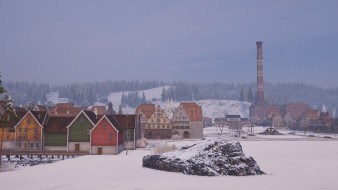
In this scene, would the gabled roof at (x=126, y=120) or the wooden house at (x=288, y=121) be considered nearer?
the gabled roof at (x=126, y=120)

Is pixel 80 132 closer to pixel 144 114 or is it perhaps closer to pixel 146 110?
pixel 144 114

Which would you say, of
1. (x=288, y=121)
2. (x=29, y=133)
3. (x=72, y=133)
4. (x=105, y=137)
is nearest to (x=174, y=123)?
(x=105, y=137)

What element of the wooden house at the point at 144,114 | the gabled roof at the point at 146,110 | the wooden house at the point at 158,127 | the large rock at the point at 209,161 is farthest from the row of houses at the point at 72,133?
the gabled roof at the point at 146,110

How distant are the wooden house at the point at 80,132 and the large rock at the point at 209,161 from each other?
28.2m

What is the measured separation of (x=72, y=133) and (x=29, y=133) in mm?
8954

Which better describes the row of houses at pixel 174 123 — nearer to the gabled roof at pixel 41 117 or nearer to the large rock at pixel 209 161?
the gabled roof at pixel 41 117

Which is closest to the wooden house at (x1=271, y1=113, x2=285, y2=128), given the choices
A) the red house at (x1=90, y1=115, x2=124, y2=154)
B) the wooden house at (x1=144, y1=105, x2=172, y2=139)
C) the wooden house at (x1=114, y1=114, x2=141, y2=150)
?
the wooden house at (x1=144, y1=105, x2=172, y2=139)

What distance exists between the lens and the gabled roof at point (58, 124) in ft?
219

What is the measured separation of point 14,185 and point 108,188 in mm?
7868

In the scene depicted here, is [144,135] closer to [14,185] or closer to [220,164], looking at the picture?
[220,164]

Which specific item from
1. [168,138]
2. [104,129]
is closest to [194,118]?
[168,138]

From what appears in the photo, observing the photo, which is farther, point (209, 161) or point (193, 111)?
point (193, 111)

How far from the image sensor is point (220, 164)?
34.2 metres

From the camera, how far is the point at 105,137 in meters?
62.7
